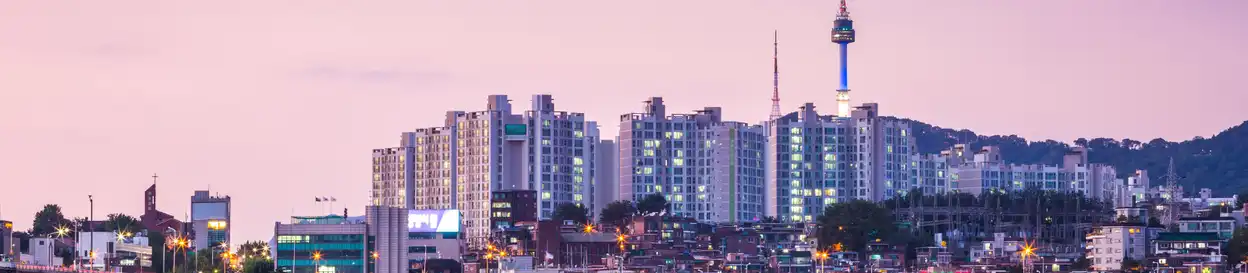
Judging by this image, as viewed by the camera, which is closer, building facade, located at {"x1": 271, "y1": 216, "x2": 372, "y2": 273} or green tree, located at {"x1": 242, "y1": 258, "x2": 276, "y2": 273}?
green tree, located at {"x1": 242, "y1": 258, "x2": 276, "y2": 273}

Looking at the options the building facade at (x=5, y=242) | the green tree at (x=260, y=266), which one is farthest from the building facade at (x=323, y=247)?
the building facade at (x=5, y=242)

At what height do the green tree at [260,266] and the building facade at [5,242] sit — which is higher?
the building facade at [5,242]

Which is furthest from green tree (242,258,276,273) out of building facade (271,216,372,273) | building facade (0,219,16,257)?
building facade (0,219,16,257)

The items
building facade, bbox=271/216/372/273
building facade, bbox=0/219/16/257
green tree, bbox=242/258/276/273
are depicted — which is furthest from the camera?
building facade, bbox=0/219/16/257

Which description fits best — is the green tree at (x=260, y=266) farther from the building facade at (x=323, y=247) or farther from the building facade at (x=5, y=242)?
the building facade at (x=5, y=242)

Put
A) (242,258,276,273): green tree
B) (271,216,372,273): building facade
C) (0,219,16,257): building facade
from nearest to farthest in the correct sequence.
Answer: (242,258,276,273): green tree
(271,216,372,273): building facade
(0,219,16,257): building facade

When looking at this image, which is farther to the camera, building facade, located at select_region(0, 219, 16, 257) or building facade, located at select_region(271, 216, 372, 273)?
building facade, located at select_region(0, 219, 16, 257)

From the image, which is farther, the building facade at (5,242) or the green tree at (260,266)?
the building facade at (5,242)

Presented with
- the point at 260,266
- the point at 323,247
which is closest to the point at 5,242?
the point at 323,247

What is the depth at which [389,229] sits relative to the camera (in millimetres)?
191750

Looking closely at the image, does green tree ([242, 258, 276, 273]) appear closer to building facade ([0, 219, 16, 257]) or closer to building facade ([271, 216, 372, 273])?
building facade ([271, 216, 372, 273])

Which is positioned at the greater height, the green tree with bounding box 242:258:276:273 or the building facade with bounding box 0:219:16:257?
the building facade with bounding box 0:219:16:257

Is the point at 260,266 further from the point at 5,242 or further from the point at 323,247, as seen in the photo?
the point at 5,242

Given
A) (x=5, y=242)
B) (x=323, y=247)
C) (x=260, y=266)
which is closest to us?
(x=260, y=266)
